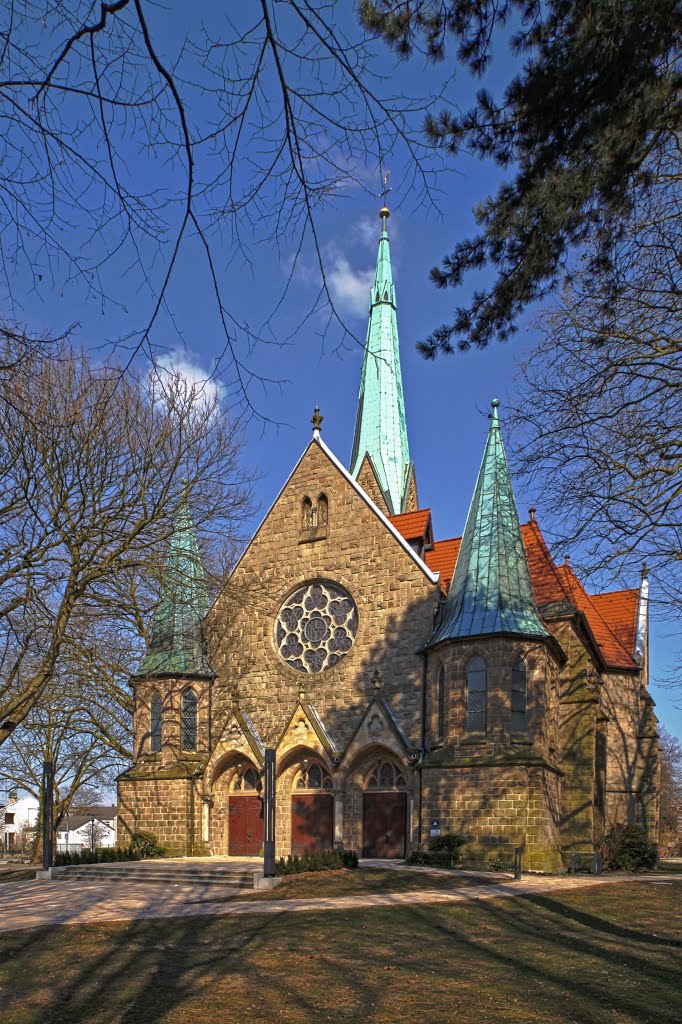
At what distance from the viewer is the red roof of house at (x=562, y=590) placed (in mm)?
28391

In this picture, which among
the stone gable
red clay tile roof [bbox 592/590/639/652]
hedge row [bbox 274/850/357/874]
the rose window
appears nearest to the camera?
hedge row [bbox 274/850/357/874]

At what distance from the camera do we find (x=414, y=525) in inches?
1144

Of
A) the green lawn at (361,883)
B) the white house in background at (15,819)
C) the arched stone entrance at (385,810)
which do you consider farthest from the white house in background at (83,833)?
the green lawn at (361,883)

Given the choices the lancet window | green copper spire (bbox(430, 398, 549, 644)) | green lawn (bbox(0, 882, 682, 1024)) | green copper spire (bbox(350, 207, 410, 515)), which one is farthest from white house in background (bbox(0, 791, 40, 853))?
green lawn (bbox(0, 882, 682, 1024))

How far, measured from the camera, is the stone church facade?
22.3 metres

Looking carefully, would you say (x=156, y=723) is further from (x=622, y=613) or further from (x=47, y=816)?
(x=622, y=613)

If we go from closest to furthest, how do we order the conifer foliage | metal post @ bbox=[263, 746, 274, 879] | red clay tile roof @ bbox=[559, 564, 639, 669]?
the conifer foliage
metal post @ bbox=[263, 746, 274, 879]
red clay tile roof @ bbox=[559, 564, 639, 669]

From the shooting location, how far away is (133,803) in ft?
89.4

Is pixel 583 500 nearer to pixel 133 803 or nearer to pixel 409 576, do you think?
pixel 409 576

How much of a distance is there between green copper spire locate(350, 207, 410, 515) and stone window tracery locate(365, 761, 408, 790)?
1421cm

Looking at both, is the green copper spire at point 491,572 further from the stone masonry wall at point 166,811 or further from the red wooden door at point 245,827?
the stone masonry wall at point 166,811

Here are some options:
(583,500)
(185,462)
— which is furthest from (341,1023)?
(185,462)

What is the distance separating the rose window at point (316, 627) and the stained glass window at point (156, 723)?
399cm

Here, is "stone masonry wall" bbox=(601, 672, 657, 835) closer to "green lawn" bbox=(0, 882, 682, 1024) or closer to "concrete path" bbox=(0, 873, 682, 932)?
"concrete path" bbox=(0, 873, 682, 932)
